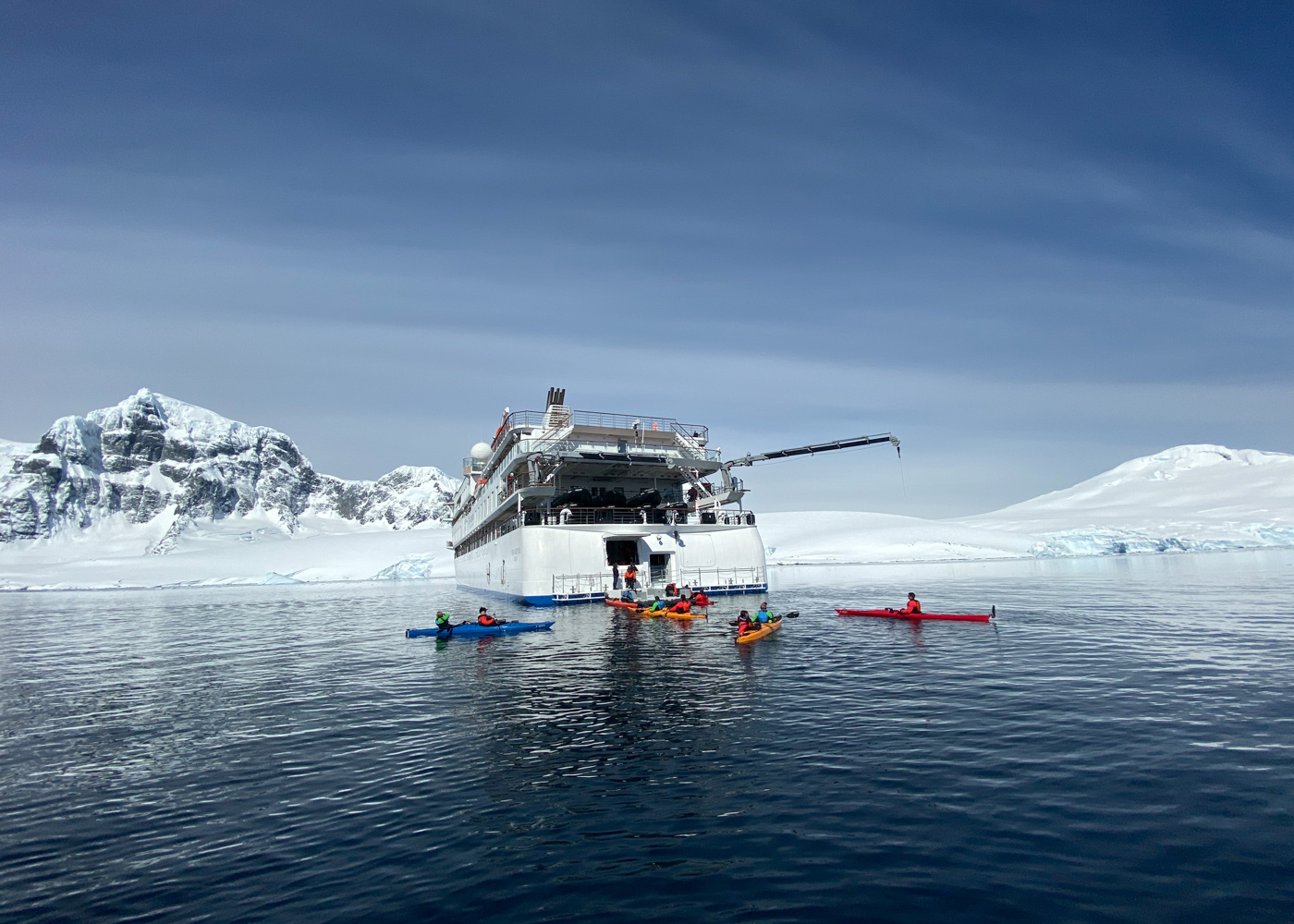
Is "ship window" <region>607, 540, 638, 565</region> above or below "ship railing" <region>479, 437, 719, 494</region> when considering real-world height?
below

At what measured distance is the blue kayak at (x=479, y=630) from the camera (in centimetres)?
2547

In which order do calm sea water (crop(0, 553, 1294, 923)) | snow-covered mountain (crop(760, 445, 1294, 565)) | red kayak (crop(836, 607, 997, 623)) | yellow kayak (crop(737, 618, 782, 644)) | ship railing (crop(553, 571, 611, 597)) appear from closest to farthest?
1. calm sea water (crop(0, 553, 1294, 923))
2. yellow kayak (crop(737, 618, 782, 644))
3. red kayak (crop(836, 607, 997, 623))
4. ship railing (crop(553, 571, 611, 597))
5. snow-covered mountain (crop(760, 445, 1294, 565))

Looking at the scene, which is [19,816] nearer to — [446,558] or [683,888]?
[683,888]

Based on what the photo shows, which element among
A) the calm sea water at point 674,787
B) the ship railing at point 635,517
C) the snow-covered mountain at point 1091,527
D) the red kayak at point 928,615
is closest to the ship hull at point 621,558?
the ship railing at point 635,517

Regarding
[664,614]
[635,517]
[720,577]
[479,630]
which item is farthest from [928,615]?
[635,517]

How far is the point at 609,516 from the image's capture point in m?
40.8

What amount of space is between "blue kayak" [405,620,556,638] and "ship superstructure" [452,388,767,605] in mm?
8846

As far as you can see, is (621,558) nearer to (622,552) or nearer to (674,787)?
(622,552)

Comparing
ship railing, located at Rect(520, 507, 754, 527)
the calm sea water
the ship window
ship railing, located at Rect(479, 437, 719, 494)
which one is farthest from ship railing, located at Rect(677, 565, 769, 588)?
the calm sea water

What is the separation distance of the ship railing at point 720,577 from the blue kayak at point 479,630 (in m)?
13.0

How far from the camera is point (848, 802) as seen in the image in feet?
26.5

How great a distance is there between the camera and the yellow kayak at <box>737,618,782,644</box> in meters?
21.2

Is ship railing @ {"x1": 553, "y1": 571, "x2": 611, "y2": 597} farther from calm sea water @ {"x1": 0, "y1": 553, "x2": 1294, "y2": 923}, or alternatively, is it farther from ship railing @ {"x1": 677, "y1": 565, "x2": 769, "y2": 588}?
calm sea water @ {"x1": 0, "y1": 553, "x2": 1294, "y2": 923}

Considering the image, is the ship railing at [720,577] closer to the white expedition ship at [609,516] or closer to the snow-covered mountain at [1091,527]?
the white expedition ship at [609,516]
